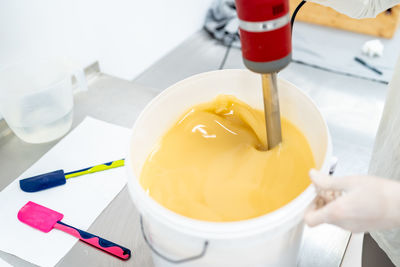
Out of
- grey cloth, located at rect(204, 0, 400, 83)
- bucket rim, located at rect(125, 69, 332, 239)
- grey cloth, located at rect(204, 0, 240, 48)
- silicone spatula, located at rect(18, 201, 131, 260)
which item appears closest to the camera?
bucket rim, located at rect(125, 69, 332, 239)

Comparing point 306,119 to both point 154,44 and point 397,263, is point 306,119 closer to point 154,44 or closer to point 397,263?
point 397,263

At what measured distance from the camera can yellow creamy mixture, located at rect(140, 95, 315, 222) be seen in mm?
516

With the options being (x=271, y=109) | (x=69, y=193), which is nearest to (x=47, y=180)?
(x=69, y=193)

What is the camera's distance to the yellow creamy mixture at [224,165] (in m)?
0.52

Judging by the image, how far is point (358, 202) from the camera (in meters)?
0.40

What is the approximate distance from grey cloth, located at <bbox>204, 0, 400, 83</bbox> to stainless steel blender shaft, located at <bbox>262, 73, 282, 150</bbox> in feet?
3.97

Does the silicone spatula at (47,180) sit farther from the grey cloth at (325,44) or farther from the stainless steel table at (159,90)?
the grey cloth at (325,44)

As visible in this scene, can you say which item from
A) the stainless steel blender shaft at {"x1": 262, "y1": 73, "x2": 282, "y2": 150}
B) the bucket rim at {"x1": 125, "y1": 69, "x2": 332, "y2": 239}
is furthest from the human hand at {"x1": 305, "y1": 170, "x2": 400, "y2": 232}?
the stainless steel blender shaft at {"x1": 262, "y1": 73, "x2": 282, "y2": 150}

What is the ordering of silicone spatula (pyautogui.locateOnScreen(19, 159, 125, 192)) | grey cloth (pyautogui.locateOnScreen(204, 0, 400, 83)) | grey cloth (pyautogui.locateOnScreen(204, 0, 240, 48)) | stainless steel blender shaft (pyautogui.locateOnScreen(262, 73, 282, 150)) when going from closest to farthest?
stainless steel blender shaft (pyautogui.locateOnScreen(262, 73, 282, 150)), silicone spatula (pyautogui.locateOnScreen(19, 159, 125, 192)), grey cloth (pyautogui.locateOnScreen(204, 0, 400, 83)), grey cloth (pyautogui.locateOnScreen(204, 0, 240, 48))

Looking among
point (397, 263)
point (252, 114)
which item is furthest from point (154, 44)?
point (397, 263)

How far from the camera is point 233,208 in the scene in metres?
0.51

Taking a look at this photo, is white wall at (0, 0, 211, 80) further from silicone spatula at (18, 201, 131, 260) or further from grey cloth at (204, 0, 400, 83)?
silicone spatula at (18, 201, 131, 260)

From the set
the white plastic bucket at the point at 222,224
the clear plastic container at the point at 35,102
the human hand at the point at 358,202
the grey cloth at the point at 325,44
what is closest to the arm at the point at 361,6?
the white plastic bucket at the point at 222,224

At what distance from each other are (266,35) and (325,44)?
1.53 meters
